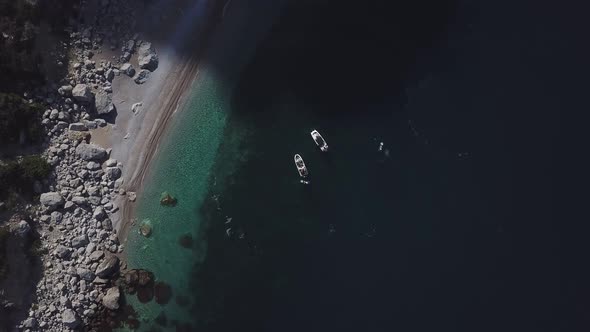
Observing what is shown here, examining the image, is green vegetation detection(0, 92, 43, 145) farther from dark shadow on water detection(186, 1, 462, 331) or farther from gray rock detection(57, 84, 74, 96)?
dark shadow on water detection(186, 1, 462, 331)

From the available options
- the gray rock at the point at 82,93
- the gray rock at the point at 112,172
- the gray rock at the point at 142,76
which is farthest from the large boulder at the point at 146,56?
the gray rock at the point at 112,172

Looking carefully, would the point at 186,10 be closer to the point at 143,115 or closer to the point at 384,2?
the point at 143,115

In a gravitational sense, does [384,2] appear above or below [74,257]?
above

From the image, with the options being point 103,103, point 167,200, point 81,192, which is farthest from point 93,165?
point 167,200

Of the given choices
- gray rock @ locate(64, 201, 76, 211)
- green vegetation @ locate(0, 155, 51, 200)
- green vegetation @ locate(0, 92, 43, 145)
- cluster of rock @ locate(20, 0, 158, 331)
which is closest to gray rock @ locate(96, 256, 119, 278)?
cluster of rock @ locate(20, 0, 158, 331)

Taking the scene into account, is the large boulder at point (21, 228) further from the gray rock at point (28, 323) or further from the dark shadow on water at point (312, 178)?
the dark shadow on water at point (312, 178)

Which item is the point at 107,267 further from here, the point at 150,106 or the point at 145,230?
the point at 150,106

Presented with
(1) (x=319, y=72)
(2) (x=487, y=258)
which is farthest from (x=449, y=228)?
(1) (x=319, y=72)
